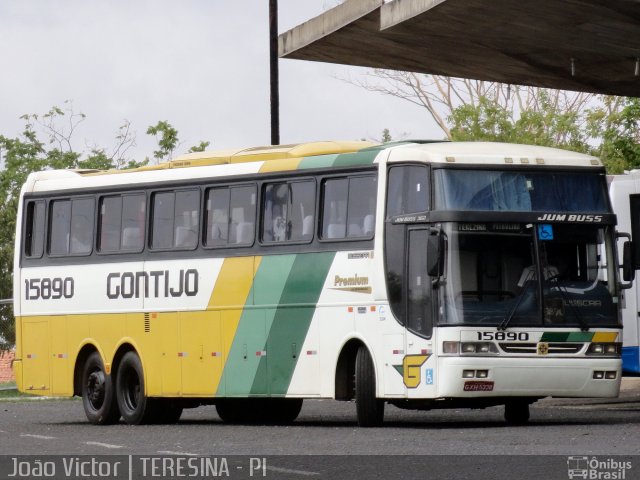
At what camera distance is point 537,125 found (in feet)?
180

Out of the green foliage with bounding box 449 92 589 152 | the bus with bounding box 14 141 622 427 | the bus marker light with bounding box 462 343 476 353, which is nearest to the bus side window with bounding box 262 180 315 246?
the bus with bounding box 14 141 622 427

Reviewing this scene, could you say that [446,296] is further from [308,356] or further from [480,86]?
[480,86]

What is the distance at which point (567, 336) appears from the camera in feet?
63.6

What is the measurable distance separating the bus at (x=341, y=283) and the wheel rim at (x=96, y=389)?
3 centimetres

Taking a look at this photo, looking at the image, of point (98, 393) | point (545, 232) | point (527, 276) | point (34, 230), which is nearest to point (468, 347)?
point (527, 276)

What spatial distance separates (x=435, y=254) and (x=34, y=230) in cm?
825

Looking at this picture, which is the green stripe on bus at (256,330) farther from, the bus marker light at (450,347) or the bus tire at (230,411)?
the bus marker light at (450,347)

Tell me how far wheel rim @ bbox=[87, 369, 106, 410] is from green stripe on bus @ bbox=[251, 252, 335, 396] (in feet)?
10.4

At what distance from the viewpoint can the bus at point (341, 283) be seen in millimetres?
19203

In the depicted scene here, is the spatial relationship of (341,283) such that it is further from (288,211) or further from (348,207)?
(288,211)

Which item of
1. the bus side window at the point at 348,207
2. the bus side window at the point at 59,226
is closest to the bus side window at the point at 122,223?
the bus side window at the point at 59,226

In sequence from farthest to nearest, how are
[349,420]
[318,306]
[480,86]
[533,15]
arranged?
[480,86]
[533,15]
[349,420]
[318,306]
